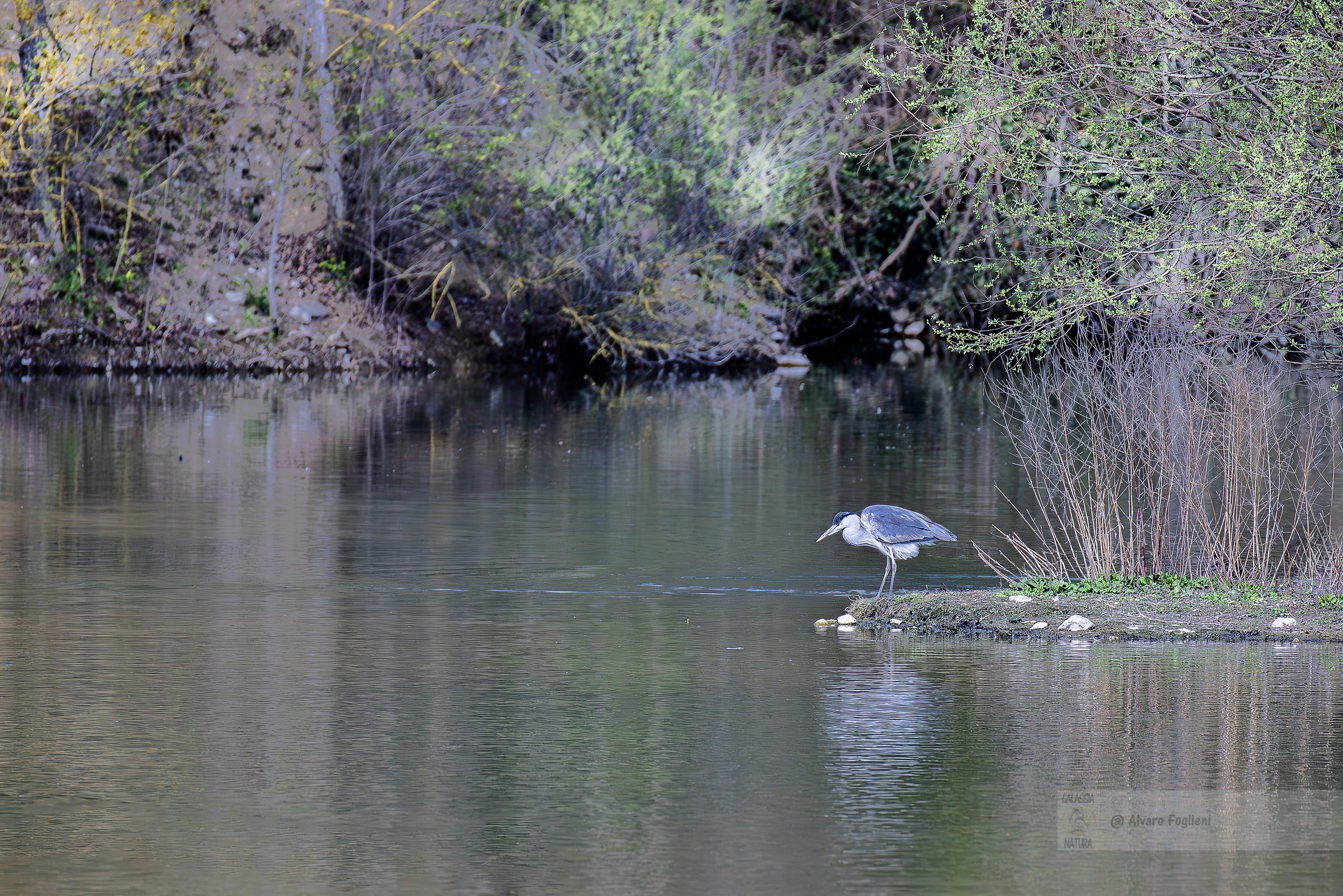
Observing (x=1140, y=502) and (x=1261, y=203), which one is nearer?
(x=1261, y=203)

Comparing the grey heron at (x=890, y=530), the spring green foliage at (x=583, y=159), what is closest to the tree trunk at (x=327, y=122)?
the spring green foliage at (x=583, y=159)

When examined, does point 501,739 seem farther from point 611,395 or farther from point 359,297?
point 359,297

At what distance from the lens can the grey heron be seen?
1336 centimetres

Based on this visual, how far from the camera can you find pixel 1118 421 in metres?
14.1

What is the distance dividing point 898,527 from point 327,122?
91.3 feet

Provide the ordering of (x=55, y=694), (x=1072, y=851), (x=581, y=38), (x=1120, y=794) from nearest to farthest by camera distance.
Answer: (x=1072, y=851), (x=1120, y=794), (x=55, y=694), (x=581, y=38)

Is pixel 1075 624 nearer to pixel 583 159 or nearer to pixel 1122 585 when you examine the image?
pixel 1122 585

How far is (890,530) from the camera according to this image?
13359 millimetres

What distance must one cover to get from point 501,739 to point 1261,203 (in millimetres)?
5657

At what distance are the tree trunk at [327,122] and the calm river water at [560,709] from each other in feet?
61.8

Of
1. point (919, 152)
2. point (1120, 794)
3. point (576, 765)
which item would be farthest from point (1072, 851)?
point (919, 152)

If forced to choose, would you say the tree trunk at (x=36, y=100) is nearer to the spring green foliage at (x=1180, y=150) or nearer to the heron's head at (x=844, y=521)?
the spring green foliage at (x=1180, y=150)

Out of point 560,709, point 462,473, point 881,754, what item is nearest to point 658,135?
point 462,473

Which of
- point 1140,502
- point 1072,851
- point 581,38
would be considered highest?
point 581,38
